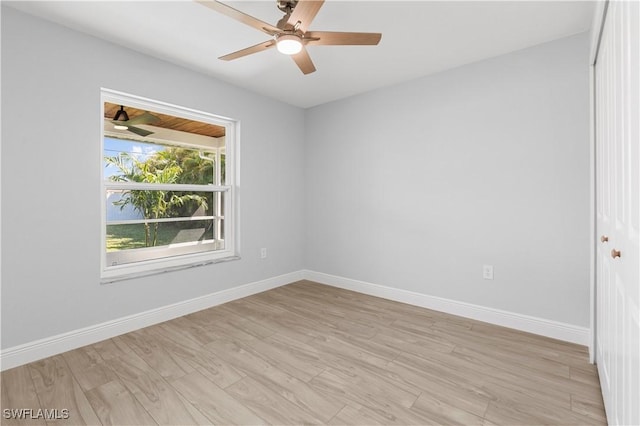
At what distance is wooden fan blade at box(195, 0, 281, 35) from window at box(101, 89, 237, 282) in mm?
1530

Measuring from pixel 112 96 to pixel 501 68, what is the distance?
3.47 meters

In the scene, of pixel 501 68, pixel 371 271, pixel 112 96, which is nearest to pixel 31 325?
pixel 112 96

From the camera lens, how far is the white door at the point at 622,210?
3.05ft

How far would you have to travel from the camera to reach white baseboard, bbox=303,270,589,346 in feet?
8.07

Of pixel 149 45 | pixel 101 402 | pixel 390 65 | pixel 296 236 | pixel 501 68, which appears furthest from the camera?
pixel 296 236

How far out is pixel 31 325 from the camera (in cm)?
217

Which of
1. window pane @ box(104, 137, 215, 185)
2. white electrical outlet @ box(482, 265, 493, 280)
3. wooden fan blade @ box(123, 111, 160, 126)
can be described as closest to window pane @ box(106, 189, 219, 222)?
window pane @ box(104, 137, 215, 185)

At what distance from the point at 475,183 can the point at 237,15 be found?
2.44 m

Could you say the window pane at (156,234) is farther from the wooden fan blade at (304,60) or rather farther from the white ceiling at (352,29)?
the wooden fan blade at (304,60)

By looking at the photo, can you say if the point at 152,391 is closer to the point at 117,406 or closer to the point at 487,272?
the point at 117,406

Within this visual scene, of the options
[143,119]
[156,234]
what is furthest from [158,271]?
[143,119]

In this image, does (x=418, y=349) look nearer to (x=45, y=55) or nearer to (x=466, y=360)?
(x=466, y=360)

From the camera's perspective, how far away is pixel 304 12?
1662mm

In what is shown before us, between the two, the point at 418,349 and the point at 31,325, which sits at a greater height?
→ the point at 31,325
